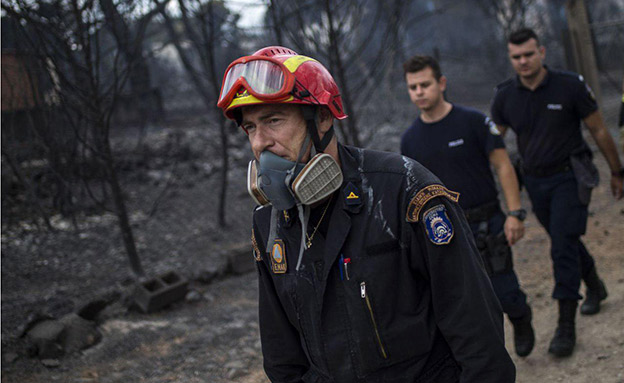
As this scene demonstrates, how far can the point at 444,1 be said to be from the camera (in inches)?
1100

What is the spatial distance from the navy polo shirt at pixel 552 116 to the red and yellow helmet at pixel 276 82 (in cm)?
312

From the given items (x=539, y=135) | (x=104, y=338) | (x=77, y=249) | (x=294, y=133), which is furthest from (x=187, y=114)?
(x=294, y=133)

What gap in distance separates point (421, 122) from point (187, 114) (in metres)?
15.3

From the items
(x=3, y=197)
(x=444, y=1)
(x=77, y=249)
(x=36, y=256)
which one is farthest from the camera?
(x=444, y=1)

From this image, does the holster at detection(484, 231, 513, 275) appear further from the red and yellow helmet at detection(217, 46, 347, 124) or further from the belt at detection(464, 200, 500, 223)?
the red and yellow helmet at detection(217, 46, 347, 124)

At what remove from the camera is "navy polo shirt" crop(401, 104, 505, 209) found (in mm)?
4219

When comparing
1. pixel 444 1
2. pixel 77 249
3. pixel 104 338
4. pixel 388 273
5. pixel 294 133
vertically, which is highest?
pixel 444 1

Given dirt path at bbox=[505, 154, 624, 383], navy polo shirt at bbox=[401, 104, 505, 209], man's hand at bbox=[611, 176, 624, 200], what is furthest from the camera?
man's hand at bbox=[611, 176, 624, 200]

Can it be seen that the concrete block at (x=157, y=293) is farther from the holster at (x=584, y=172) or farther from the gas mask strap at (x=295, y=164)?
the gas mask strap at (x=295, y=164)

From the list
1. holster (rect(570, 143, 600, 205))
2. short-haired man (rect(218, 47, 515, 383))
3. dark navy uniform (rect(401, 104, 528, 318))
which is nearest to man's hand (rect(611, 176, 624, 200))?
holster (rect(570, 143, 600, 205))

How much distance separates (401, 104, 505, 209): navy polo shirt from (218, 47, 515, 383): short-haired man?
7.03 ft

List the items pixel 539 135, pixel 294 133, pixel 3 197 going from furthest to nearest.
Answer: pixel 3 197 < pixel 539 135 < pixel 294 133

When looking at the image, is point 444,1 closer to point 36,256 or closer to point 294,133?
point 36,256

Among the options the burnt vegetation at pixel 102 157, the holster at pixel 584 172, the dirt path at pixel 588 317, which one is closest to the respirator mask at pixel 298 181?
the dirt path at pixel 588 317
